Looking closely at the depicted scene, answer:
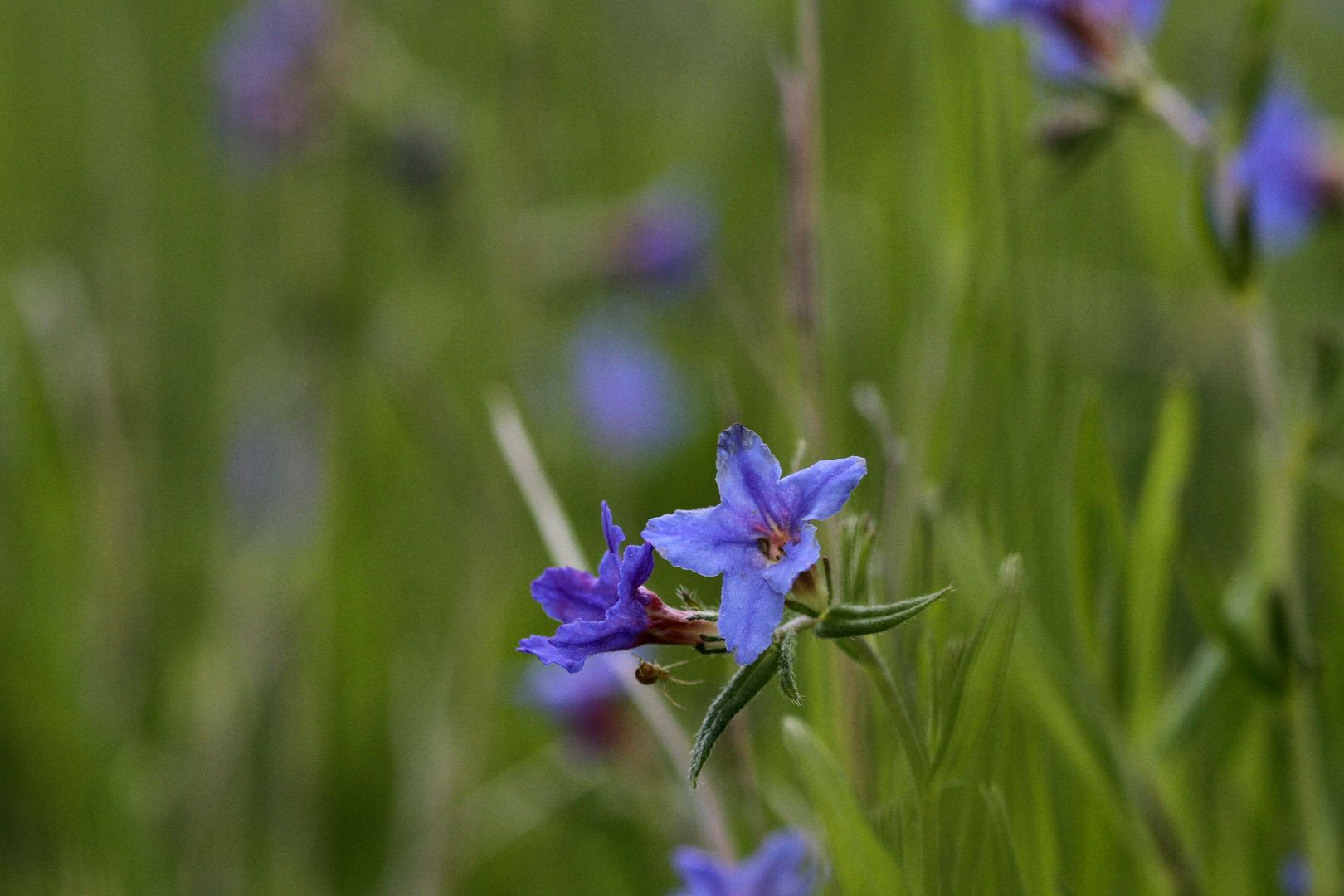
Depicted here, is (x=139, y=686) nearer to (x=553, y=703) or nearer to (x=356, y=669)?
(x=356, y=669)

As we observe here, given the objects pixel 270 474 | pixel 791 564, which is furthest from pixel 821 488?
pixel 270 474

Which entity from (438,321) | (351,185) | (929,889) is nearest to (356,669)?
(438,321)

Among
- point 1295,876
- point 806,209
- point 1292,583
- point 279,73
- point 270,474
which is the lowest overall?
point 1295,876

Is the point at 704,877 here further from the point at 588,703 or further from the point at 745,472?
the point at 588,703

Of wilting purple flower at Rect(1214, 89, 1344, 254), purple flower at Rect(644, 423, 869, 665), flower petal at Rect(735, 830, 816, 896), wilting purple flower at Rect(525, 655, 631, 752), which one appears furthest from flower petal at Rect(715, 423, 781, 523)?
wilting purple flower at Rect(1214, 89, 1344, 254)

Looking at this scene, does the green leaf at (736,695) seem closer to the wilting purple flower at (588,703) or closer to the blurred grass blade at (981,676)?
the blurred grass blade at (981,676)

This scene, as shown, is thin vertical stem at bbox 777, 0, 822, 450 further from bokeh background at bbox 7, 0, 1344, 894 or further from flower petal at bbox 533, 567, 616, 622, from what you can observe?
flower petal at bbox 533, 567, 616, 622
